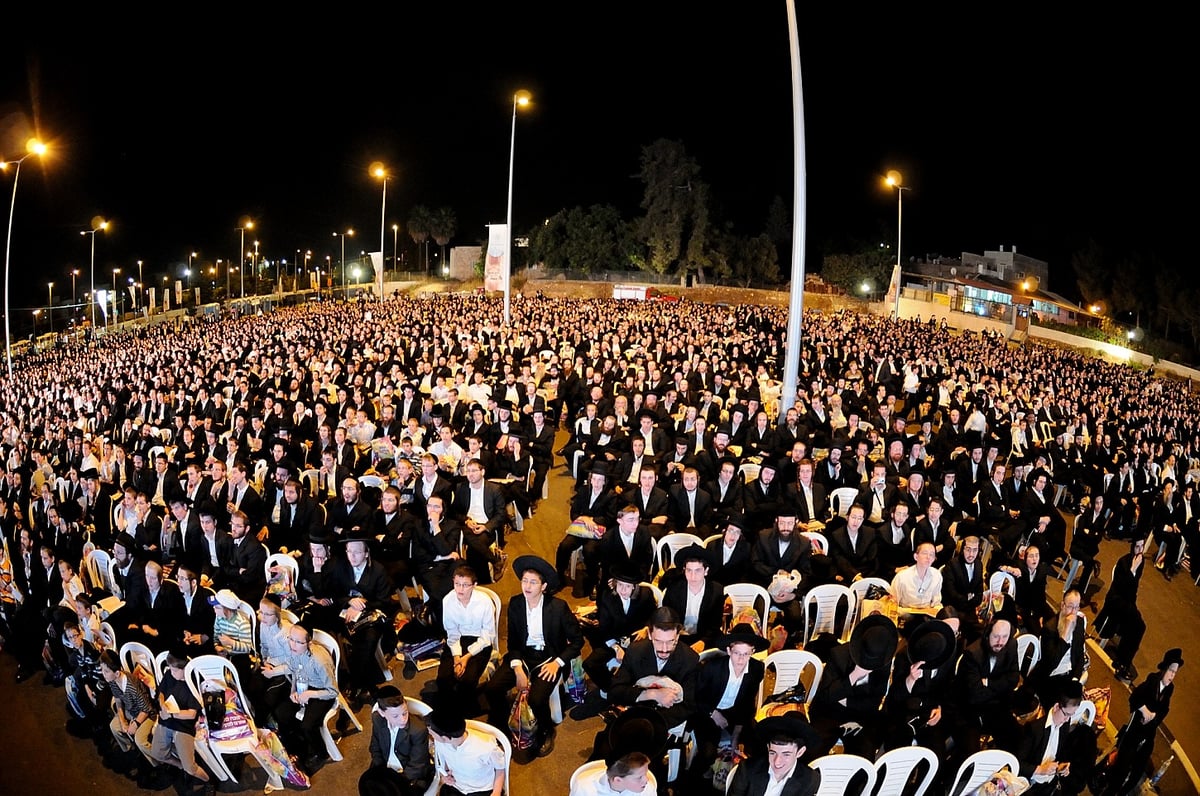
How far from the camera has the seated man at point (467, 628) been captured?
17.1 ft

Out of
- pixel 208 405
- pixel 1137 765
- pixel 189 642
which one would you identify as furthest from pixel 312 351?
pixel 1137 765

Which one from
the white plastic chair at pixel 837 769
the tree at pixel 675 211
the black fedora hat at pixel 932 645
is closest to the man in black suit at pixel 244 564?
the white plastic chair at pixel 837 769

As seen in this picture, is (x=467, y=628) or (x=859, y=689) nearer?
(x=859, y=689)

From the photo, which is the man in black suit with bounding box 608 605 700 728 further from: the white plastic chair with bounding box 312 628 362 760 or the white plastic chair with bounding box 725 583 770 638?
the white plastic chair with bounding box 312 628 362 760

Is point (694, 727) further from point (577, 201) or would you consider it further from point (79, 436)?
point (577, 201)

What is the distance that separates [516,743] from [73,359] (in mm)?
25288

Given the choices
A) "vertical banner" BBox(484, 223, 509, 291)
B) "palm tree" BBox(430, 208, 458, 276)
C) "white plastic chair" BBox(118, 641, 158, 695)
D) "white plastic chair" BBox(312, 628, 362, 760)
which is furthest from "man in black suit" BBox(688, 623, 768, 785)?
"palm tree" BBox(430, 208, 458, 276)

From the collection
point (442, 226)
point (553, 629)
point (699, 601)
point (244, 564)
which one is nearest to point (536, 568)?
point (553, 629)

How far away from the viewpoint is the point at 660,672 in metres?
4.73

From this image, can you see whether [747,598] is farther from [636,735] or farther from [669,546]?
[636,735]

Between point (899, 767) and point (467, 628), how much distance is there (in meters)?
2.84

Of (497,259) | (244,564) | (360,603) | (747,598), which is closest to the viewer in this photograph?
(360,603)

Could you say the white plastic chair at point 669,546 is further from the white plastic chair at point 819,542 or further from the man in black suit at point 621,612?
the man in black suit at point 621,612

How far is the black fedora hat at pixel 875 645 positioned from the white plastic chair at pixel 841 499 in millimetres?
3762
